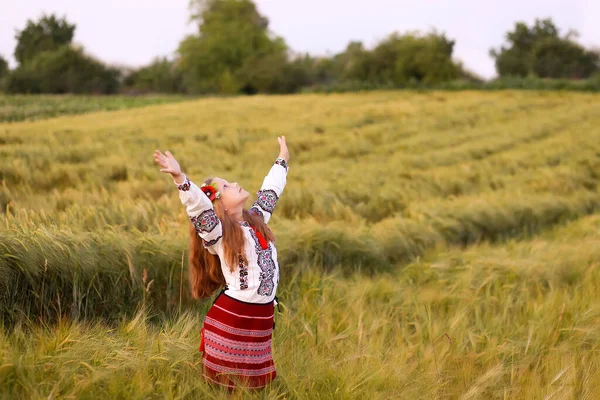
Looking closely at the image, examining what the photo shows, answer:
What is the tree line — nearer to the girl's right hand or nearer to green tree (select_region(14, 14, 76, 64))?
green tree (select_region(14, 14, 76, 64))

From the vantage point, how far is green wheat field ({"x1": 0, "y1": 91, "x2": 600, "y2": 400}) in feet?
6.79

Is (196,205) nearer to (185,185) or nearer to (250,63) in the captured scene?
(185,185)

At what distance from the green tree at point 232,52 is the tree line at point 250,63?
6cm

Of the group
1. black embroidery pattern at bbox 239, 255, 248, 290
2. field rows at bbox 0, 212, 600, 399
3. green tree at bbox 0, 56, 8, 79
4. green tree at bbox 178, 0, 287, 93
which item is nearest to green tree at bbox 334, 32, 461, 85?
green tree at bbox 178, 0, 287, 93

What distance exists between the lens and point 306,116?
14.2 meters

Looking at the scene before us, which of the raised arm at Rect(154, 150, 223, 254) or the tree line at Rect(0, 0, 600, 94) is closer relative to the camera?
the raised arm at Rect(154, 150, 223, 254)

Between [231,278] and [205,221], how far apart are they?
0.26 metres

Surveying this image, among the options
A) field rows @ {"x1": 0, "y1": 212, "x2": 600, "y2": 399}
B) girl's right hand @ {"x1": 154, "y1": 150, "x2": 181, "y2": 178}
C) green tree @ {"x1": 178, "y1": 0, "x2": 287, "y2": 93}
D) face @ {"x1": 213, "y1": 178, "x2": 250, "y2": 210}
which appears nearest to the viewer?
field rows @ {"x1": 0, "y1": 212, "x2": 600, "y2": 399}

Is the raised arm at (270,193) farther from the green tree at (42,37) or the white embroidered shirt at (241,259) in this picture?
the green tree at (42,37)

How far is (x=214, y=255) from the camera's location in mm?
2309

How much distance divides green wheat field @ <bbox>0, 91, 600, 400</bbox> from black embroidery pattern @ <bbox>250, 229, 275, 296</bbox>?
1.04 feet

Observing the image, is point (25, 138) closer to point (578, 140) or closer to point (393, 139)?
point (393, 139)

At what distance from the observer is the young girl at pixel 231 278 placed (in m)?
2.10

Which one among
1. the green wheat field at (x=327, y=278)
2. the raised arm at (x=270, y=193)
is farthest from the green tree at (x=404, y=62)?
the raised arm at (x=270, y=193)
